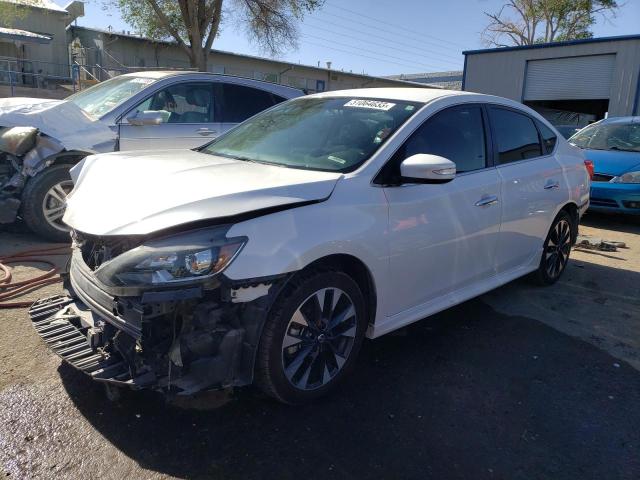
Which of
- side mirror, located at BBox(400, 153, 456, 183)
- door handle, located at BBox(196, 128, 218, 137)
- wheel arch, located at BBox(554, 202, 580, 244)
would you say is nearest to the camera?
side mirror, located at BBox(400, 153, 456, 183)

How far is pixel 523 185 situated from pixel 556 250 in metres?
1.18

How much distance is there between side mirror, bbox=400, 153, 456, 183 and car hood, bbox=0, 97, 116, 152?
3.94 meters

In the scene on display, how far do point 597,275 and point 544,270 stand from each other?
1.11 metres

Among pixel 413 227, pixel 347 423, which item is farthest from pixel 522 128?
pixel 347 423

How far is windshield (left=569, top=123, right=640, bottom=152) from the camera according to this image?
923 cm

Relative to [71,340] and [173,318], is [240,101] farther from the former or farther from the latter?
[173,318]

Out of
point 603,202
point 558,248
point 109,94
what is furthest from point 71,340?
point 603,202

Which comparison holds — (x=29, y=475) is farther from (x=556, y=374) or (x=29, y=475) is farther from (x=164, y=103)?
(x=164, y=103)

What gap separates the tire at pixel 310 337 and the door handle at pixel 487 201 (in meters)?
1.32

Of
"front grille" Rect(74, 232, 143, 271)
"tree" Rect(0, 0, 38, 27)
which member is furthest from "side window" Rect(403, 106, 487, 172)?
"tree" Rect(0, 0, 38, 27)

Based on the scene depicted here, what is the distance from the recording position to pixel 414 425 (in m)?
2.84

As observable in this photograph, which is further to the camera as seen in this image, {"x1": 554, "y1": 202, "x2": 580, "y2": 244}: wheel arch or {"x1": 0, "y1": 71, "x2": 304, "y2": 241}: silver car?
{"x1": 0, "y1": 71, "x2": 304, "y2": 241}: silver car

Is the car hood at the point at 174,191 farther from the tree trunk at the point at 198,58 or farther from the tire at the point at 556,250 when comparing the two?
the tree trunk at the point at 198,58

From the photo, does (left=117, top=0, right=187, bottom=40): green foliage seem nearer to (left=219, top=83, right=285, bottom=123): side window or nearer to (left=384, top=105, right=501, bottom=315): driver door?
(left=219, top=83, right=285, bottom=123): side window
